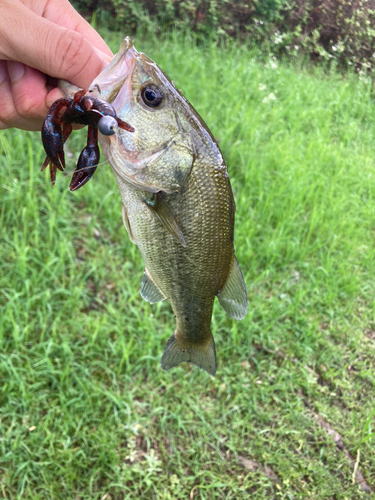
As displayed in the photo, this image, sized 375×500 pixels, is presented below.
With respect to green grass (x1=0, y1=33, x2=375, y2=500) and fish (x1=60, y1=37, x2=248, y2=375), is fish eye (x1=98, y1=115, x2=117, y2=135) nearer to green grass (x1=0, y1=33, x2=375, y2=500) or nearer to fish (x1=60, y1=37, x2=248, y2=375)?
fish (x1=60, y1=37, x2=248, y2=375)

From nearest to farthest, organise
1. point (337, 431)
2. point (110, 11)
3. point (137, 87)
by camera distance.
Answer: point (137, 87) < point (337, 431) < point (110, 11)

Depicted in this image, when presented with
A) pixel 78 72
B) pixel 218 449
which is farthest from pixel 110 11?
pixel 218 449

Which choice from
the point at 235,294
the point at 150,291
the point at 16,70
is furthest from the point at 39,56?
the point at 235,294

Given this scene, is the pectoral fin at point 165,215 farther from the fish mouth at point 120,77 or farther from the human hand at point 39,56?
the human hand at point 39,56

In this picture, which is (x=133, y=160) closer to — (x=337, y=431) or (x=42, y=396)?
(x=42, y=396)

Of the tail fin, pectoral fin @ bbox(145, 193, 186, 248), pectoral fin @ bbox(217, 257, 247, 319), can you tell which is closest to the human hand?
pectoral fin @ bbox(145, 193, 186, 248)

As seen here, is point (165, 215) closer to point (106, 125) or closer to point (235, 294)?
point (106, 125)
